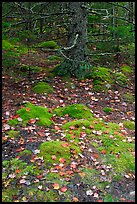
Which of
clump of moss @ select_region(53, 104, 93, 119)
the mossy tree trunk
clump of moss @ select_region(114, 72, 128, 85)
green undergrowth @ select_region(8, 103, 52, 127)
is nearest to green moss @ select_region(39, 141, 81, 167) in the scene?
green undergrowth @ select_region(8, 103, 52, 127)

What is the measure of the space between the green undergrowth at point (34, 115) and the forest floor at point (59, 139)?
15 centimetres

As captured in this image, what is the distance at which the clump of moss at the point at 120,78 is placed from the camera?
30.1ft

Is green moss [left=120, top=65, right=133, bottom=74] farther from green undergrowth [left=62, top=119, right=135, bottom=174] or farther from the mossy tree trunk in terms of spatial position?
green undergrowth [left=62, top=119, right=135, bottom=174]

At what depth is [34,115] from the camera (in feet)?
20.3

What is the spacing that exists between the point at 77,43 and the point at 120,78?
2.10 meters

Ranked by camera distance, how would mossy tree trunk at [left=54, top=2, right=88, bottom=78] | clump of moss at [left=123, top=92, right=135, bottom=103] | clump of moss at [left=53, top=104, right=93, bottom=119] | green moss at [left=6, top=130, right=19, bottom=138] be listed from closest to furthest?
green moss at [left=6, top=130, right=19, bottom=138]
clump of moss at [left=53, top=104, right=93, bottom=119]
clump of moss at [left=123, top=92, right=135, bottom=103]
mossy tree trunk at [left=54, top=2, right=88, bottom=78]

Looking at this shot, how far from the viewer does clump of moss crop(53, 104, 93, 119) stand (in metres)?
6.55

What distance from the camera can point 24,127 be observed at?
5.71 metres

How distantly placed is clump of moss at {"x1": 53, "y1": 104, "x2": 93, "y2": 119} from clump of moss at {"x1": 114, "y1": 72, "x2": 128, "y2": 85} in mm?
2755

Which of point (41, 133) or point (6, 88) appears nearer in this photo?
point (41, 133)

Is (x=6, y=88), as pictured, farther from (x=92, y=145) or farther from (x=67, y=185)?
(x=67, y=185)

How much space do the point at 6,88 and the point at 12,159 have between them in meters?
3.79

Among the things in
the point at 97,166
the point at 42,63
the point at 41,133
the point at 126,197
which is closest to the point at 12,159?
the point at 41,133

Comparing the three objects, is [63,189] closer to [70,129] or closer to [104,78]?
[70,129]
